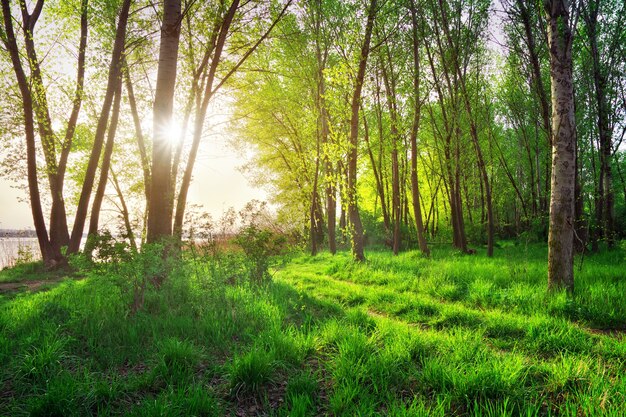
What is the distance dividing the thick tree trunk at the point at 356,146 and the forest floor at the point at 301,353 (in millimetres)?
4547

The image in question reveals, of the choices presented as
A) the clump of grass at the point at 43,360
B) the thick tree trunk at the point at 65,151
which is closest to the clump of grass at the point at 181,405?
the clump of grass at the point at 43,360

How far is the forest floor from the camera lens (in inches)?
109

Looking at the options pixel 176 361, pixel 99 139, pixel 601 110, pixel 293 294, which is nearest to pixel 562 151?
pixel 293 294

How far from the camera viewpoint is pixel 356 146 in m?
11.3

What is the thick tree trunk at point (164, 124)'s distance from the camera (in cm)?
612

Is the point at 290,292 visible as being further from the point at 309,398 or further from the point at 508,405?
the point at 508,405

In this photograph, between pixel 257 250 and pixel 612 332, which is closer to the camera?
pixel 612 332

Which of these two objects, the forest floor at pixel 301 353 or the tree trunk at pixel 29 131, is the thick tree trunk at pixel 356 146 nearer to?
the forest floor at pixel 301 353

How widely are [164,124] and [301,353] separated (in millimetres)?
4845

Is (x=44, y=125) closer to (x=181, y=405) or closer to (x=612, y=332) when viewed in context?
(x=181, y=405)

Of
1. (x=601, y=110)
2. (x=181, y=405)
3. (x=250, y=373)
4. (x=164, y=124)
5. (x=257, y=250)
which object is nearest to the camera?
(x=181, y=405)

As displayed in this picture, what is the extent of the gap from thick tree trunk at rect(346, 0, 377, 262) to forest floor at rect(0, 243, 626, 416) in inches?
179

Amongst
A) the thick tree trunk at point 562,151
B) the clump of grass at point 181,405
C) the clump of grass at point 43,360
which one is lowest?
the clump of grass at point 181,405

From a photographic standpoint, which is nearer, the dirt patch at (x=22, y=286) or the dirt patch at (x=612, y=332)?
the dirt patch at (x=612, y=332)
